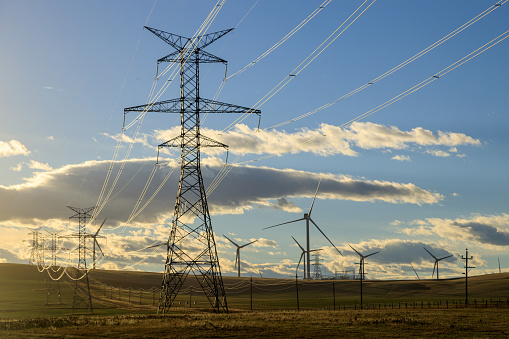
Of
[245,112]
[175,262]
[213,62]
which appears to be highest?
[213,62]

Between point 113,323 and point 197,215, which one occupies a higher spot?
point 197,215

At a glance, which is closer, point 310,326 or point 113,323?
point 310,326

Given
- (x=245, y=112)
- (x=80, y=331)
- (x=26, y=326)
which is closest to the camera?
(x=80, y=331)

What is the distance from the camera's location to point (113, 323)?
2975 inches

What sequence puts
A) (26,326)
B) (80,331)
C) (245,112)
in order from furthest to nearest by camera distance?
(245,112) < (26,326) < (80,331)

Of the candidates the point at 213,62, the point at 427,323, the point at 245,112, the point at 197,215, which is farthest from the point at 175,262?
the point at 427,323

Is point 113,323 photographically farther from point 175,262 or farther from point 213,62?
point 213,62

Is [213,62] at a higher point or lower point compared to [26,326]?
higher

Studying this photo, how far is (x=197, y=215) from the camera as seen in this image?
3054 inches

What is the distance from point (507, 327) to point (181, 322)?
3623 centimetres

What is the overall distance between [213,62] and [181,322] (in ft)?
106

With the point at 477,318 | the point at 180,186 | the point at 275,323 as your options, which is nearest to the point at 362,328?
the point at 275,323

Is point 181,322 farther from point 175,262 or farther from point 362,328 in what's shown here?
point 362,328

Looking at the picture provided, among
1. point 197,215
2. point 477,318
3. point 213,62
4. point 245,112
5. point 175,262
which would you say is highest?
point 213,62
